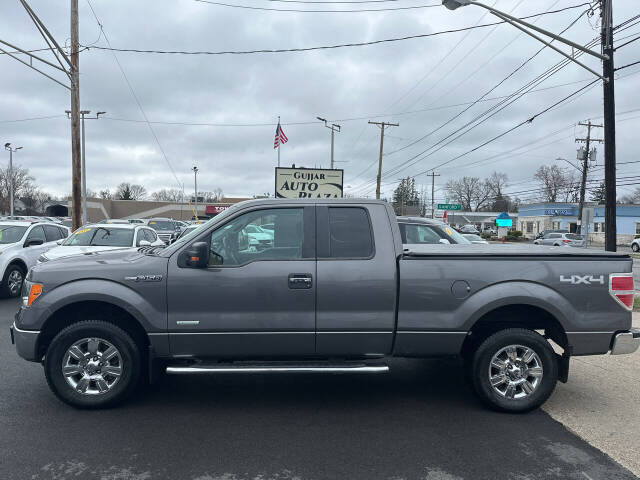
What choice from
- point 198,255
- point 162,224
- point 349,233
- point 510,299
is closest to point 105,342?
point 198,255

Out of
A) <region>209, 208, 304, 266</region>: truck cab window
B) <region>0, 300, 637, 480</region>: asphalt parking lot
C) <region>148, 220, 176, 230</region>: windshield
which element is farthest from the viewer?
<region>148, 220, 176, 230</region>: windshield

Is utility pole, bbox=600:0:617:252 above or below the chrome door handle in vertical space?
above

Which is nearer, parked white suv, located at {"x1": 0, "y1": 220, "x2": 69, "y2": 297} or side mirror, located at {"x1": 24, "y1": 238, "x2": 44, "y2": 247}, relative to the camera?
parked white suv, located at {"x1": 0, "y1": 220, "x2": 69, "y2": 297}

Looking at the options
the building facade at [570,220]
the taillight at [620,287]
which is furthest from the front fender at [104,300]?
the building facade at [570,220]

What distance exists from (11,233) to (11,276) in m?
1.20

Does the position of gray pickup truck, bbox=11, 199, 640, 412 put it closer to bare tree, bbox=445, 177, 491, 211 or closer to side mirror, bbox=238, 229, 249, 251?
side mirror, bbox=238, 229, 249, 251

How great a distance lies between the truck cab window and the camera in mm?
4531

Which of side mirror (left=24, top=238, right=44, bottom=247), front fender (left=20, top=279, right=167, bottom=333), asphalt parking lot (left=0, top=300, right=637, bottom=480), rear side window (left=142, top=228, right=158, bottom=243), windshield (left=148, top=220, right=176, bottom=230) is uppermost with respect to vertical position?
windshield (left=148, top=220, right=176, bottom=230)

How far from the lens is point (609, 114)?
39.0 ft

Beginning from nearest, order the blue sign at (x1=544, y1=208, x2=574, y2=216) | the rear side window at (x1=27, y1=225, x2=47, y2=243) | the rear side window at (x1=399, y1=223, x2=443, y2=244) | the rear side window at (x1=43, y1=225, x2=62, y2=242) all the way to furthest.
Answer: the rear side window at (x1=399, y1=223, x2=443, y2=244) < the rear side window at (x1=27, y1=225, x2=47, y2=243) < the rear side window at (x1=43, y1=225, x2=62, y2=242) < the blue sign at (x1=544, y1=208, x2=574, y2=216)

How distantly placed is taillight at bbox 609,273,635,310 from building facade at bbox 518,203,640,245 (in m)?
53.6

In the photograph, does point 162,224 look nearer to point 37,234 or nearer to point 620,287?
point 37,234

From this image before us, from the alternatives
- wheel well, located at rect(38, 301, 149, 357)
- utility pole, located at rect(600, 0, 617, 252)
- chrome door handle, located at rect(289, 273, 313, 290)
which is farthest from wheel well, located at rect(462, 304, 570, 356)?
utility pole, located at rect(600, 0, 617, 252)

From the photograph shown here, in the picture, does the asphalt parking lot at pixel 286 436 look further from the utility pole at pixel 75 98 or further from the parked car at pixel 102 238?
the utility pole at pixel 75 98
